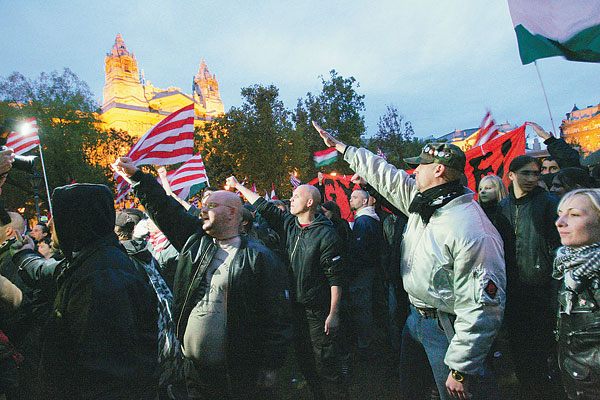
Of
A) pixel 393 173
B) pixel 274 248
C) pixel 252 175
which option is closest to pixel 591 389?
pixel 393 173

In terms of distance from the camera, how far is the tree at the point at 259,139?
79.6ft

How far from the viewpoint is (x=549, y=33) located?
9.05ft

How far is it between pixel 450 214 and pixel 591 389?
1.24 m

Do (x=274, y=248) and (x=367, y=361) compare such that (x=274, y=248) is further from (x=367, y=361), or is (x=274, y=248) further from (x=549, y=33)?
(x=549, y=33)

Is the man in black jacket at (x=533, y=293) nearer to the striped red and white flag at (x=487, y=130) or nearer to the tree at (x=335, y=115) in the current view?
the striped red and white flag at (x=487, y=130)

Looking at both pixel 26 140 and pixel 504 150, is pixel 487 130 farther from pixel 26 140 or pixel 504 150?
pixel 26 140

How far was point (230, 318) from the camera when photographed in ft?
8.11

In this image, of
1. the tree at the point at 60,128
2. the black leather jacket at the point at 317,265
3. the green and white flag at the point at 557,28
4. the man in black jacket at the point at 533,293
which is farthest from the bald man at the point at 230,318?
the tree at the point at 60,128

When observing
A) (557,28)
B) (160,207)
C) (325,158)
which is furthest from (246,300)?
(325,158)

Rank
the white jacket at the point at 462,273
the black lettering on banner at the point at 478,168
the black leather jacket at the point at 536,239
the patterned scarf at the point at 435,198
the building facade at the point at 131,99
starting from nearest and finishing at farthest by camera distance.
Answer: the white jacket at the point at 462,273 → the patterned scarf at the point at 435,198 → the black leather jacket at the point at 536,239 → the black lettering on banner at the point at 478,168 → the building facade at the point at 131,99

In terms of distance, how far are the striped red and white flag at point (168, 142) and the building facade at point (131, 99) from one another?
57.7 m

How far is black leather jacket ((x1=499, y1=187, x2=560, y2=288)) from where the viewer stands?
295 centimetres

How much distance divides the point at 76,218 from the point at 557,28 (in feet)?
12.0

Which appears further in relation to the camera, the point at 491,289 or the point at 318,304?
the point at 318,304
